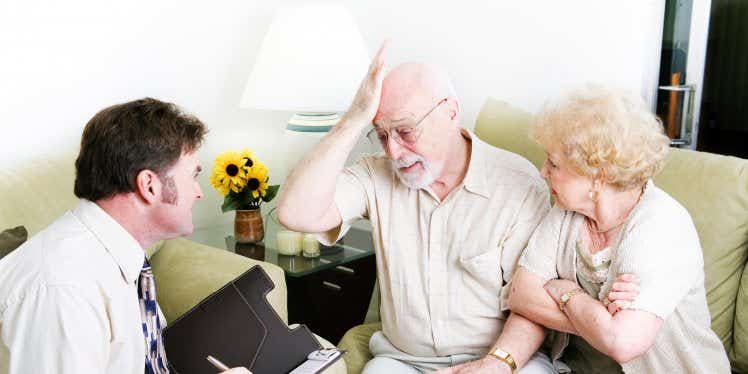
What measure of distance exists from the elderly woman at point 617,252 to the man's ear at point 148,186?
2.54 ft

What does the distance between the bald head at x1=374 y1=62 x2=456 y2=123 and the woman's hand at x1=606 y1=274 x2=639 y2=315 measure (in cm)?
57

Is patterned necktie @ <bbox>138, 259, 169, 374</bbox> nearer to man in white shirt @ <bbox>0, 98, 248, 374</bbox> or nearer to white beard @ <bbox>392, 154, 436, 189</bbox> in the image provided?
man in white shirt @ <bbox>0, 98, 248, 374</bbox>

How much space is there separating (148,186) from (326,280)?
41.9 inches

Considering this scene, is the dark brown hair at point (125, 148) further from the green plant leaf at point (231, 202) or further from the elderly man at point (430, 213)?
the green plant leaf at point (231, 202)

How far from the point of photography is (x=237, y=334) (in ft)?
4.36

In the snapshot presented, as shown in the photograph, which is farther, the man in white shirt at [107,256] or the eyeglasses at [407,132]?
the eyeglasses at [407,132]

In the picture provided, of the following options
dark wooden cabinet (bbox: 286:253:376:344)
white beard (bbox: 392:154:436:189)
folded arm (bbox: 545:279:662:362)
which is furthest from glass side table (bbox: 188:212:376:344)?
folded arm (bbox: 545:279:662:362)

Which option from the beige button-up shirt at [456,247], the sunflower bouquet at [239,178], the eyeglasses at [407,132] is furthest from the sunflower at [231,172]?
the eyeglasses at [407,132]

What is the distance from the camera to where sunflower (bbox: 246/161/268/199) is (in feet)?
7.05

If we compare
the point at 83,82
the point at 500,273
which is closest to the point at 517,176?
the point at 500,273

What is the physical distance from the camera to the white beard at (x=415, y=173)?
1558 millimetres

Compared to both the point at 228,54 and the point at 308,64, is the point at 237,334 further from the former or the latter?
the point at 228,54

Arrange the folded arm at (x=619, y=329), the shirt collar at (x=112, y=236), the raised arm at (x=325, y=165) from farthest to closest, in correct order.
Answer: the raised arm at (x=325, y=165) < the folded arm at (x=619, y=329) < the shirt collar at (x=112, y=236)

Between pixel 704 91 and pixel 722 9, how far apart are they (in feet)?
0.80
